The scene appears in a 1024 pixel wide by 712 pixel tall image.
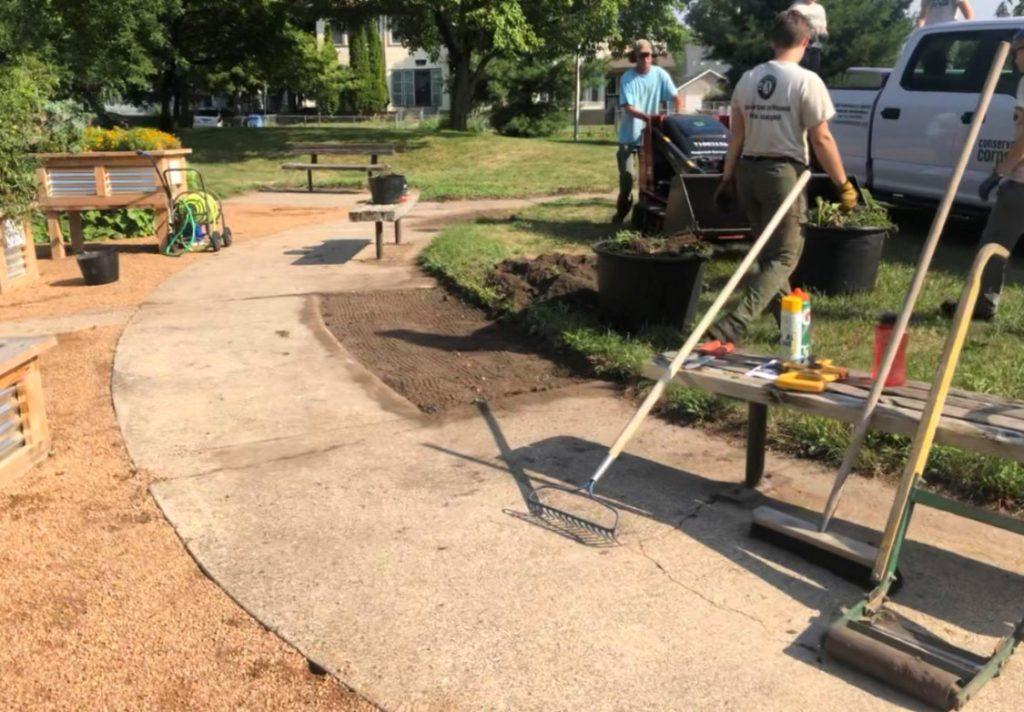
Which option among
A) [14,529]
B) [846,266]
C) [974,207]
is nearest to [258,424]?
[14,529]

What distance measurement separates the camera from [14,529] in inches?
144

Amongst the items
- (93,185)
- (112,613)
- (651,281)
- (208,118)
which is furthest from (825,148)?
(208,118)

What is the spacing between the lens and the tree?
3203cm

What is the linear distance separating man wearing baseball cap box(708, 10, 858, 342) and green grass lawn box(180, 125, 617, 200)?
10.4m

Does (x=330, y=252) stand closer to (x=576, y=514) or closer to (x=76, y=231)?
(x=76, y=231)

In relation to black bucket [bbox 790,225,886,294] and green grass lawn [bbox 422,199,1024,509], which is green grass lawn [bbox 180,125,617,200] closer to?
green grass lawn [bbox 422,199,1024,509]

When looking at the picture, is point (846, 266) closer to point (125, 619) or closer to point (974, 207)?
point (974, 207)

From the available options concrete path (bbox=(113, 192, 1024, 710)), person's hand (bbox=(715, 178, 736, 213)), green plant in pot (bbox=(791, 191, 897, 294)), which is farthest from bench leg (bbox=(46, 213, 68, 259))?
green plant in pot (bbox=(791, 191, 897, 294))

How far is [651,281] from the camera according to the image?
5840 mm

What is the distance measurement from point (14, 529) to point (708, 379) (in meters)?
2.91

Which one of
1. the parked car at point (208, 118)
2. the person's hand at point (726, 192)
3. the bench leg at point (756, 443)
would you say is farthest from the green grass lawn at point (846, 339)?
the parked car at point (208, 118)

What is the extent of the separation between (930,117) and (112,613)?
28.0 feet

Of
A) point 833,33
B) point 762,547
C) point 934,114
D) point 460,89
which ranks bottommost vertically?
point 762,547

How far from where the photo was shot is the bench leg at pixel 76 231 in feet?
32.7
